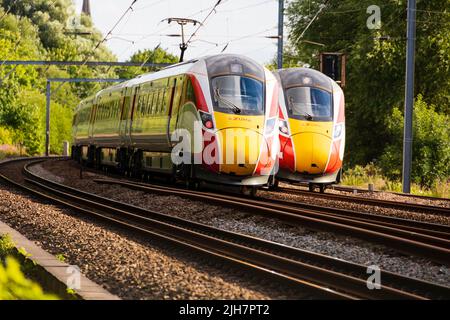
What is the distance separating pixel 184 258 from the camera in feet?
33.8

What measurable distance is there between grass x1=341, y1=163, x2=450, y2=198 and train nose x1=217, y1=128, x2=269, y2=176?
6.68 meters

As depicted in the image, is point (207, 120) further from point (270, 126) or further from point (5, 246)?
point (5, 246)

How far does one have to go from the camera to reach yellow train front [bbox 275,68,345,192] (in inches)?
805

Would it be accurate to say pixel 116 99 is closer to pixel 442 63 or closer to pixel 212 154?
pixel 212 154

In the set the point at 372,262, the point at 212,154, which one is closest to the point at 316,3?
the point at 212,154

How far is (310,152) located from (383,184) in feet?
25.1

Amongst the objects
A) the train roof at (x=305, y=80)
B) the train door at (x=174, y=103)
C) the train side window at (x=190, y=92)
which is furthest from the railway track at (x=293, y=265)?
the train roof at (x=305, y=80)

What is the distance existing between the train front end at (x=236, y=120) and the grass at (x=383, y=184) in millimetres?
6369

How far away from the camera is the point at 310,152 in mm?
20375

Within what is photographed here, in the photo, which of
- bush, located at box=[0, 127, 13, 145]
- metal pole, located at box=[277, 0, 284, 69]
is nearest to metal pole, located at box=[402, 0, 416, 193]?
metal pole, located at box=[277, 0, 284, 69]

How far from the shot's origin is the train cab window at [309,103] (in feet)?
67.9

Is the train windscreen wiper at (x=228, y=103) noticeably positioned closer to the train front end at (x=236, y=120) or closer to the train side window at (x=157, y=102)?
the train front end at (x=236, y=120)

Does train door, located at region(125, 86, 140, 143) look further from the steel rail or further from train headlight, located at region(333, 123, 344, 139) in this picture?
the steel rail

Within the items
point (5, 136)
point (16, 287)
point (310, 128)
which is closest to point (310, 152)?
point (310, 128)
